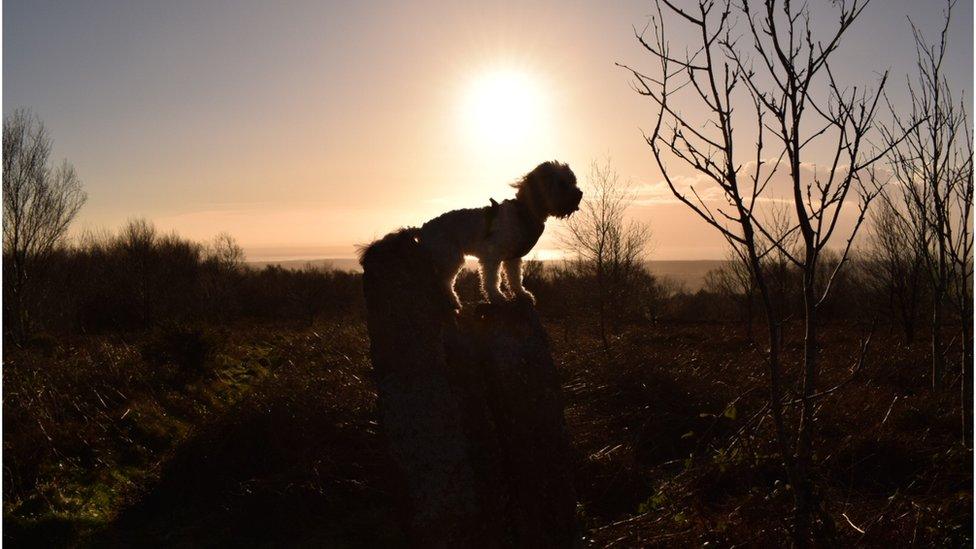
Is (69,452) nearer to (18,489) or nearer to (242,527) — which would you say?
(18,489)

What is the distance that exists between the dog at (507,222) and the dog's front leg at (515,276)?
0.31ft

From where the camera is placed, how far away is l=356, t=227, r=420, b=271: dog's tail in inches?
177

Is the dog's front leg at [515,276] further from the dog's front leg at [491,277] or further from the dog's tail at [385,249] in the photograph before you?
the dog's tail at [385,249]

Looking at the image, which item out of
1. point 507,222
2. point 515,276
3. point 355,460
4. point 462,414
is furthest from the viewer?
point 355,460

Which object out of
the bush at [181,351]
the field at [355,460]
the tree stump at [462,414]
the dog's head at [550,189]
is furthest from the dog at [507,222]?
the bush at [181,351]

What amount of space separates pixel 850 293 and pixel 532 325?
110ft

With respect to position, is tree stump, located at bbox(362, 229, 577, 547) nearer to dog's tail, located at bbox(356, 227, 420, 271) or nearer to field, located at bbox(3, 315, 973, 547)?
dog's tail, located at bbox(356, 227, 420, 271)

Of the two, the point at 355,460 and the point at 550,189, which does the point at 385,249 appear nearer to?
the point at 550,189

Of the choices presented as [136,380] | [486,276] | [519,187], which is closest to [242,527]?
[486,276]

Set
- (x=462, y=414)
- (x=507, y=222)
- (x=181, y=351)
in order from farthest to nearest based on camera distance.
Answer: (x=181, y=351)
(x=507, y=222)
(x=462, y=414)

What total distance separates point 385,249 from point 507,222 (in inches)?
40.4

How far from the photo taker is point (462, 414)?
4371mm

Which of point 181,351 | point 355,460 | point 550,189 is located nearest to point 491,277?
point 550,189

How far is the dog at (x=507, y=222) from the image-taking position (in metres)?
4.90
